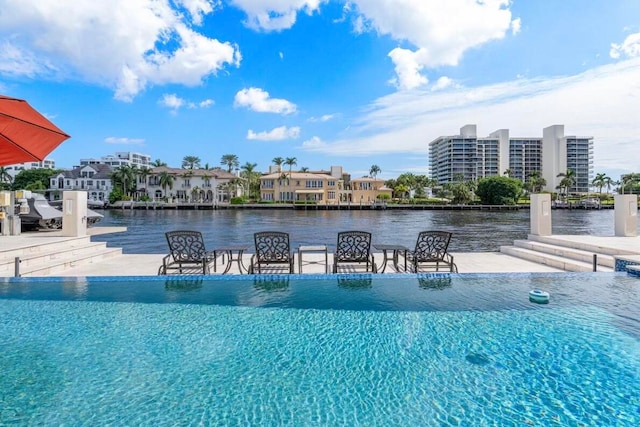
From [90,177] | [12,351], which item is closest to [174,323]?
[12,351]

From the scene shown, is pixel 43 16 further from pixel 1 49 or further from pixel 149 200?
pixel 149 200

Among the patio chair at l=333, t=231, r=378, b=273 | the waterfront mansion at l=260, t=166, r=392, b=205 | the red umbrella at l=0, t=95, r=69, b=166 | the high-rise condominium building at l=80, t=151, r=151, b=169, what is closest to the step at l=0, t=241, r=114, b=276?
the red umbrella at l=0, t=95, r=69, b=166

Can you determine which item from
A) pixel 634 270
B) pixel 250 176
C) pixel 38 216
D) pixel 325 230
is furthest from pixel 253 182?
pixel 634 270

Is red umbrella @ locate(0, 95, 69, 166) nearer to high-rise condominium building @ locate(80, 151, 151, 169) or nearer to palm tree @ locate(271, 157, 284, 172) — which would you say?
palm tree @ locate(271, 157, 284, 172)

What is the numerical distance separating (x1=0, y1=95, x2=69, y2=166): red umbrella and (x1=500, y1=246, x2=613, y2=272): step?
10.8 meters

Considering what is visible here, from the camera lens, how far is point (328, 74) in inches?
1000

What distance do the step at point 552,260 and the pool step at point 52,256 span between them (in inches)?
470

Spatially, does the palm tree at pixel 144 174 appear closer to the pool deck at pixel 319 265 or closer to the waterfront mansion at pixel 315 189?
the waterfront mansion at pixel 315 189

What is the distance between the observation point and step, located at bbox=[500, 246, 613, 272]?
307 inches

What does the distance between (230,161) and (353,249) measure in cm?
8782

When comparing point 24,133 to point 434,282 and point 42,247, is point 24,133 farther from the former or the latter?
point 434,282

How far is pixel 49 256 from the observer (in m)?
8.53

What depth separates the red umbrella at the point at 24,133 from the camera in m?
5.30

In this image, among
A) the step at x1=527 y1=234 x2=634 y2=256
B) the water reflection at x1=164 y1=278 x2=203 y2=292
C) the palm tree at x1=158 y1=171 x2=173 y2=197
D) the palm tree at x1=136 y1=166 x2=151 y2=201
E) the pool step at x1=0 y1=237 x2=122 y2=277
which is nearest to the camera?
the water reflection at x1=164 y1=278 x2=203 y2=292
